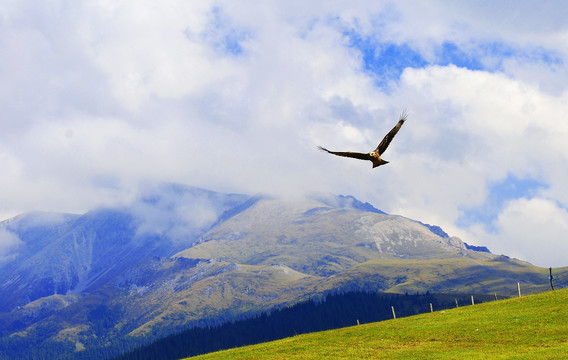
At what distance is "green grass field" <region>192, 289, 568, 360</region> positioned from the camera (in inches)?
1957

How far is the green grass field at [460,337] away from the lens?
4972 cm

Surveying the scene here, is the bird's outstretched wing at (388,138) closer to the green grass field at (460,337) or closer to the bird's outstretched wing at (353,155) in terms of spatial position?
the bird's outstretched wing at (353,155)

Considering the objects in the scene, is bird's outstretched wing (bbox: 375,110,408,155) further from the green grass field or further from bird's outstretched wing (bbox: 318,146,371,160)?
the green grass field

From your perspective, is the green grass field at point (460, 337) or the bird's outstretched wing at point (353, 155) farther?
the green grass field at point (460, 337)

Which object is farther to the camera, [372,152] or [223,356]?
[223,356]

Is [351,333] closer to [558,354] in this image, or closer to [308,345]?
A: [308,345]

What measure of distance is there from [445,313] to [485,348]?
30.8m

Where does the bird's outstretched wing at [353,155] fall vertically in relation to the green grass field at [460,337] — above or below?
above

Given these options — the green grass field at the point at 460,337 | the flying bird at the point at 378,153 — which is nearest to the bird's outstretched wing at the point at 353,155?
the flying bird at the point at 378,153

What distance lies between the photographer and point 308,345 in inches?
2687

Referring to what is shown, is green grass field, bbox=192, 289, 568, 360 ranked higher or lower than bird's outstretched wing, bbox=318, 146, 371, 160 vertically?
lower

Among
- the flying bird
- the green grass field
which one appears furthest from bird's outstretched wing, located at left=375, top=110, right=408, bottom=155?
the green grass field

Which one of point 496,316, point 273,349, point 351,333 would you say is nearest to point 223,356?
point 273,349

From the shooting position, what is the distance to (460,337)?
5888 cm
